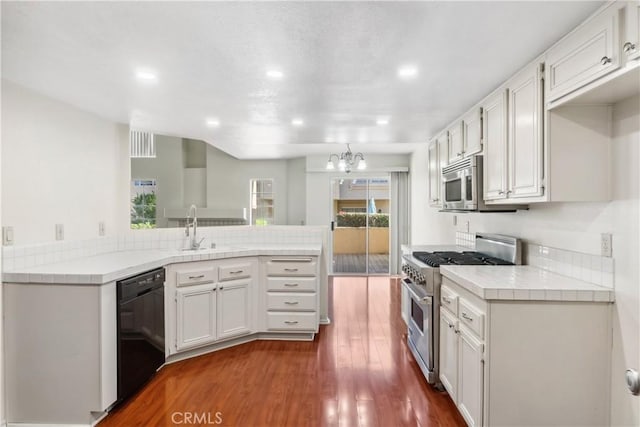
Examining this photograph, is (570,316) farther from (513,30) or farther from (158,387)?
(158,387)

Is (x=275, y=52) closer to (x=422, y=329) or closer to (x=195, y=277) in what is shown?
(x=195, y=277)

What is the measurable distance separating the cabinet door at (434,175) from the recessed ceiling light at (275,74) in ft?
7.51

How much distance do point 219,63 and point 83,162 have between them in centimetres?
179

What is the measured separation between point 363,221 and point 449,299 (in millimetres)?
4611

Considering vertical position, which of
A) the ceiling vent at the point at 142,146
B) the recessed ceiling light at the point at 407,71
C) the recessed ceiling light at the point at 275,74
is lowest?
the recessed ceiling light at the point at 275,74

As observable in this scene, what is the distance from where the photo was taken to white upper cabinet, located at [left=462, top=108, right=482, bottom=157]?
8.89 ft

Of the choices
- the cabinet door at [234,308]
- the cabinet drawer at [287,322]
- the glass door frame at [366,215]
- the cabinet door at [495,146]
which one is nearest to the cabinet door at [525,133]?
the cabinet door at [495,146]

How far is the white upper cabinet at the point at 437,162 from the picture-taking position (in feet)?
11.8

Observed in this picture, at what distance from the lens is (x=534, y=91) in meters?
1.96

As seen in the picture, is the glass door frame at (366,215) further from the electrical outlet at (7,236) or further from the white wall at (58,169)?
the electrical outlet at (7,236)

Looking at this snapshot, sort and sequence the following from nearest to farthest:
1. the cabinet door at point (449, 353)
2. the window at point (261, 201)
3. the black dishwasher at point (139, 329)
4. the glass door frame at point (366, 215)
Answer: the cabinet door at point (449, 353)
the black dishwasher at point (139, 329)
the glass door frame at point (366, 215)
the window at point (261, 201)

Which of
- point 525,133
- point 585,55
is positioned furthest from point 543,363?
point 585,55

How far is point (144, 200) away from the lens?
22.9 feet

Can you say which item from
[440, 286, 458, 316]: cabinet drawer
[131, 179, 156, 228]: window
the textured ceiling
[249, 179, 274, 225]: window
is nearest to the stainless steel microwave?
the textured ceiling
